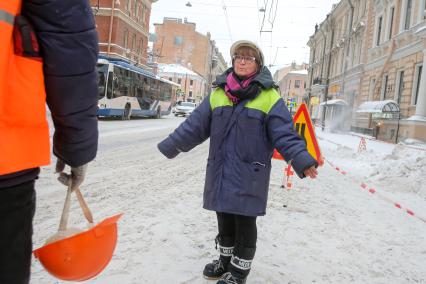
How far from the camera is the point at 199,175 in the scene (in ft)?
25.4

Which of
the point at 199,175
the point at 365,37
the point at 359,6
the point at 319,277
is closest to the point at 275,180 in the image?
the point at 199,175

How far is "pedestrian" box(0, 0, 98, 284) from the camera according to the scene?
1316mm

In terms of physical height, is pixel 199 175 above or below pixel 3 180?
below

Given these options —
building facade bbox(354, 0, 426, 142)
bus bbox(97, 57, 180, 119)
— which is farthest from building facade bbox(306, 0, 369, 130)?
bus bbox(97, 57, 180, 119)

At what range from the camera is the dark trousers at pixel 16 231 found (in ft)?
4.45

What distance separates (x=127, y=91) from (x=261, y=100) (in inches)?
867

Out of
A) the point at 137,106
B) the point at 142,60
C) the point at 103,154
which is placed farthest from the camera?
the point at 142,60

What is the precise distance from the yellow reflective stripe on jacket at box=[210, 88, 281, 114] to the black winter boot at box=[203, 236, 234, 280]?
1.03 m

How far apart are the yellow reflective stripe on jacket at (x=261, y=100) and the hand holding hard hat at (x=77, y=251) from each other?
4.74ft

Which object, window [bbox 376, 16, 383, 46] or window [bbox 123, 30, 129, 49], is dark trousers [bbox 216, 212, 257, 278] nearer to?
window [bbox 376, 16, 383, 46]

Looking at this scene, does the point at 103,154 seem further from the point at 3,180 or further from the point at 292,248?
the point at 3,180

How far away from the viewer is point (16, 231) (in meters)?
1.40

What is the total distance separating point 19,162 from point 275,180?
22.7ft

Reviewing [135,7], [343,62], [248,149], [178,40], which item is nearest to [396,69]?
[343,62]
